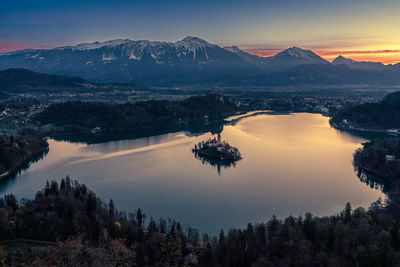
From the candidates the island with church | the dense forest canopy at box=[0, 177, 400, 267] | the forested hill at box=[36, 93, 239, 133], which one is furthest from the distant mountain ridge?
the dense forest canopy at box=[0, 177, 400, 267]

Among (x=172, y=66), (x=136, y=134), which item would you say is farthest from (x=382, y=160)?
(x=172, y=66)

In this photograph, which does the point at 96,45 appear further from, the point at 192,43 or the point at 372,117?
the point at 372,117

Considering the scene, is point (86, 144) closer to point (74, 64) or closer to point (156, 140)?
point (156, 140)

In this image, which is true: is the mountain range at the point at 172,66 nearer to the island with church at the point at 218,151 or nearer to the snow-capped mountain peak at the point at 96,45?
the snow-capped mountain peak at the point at 96,45

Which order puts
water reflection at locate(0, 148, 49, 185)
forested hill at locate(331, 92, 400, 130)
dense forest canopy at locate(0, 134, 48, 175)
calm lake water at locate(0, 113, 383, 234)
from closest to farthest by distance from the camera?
calm lake water at locate(0, 113, 383, 234)
water reflection at locate(0, 148, 49, 185)
dense forest canopy at locate(0, 134, 48, 175)
forested hill at locate(331, 92, 400, 130)

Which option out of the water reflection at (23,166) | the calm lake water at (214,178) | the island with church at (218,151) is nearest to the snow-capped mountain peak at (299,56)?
the calm lake water at (214,178)

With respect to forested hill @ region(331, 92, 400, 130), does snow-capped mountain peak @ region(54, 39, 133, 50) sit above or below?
above

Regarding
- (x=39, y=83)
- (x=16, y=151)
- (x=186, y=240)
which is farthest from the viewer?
(x=39, y=83)

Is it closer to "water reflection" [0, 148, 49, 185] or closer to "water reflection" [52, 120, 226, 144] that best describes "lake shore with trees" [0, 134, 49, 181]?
"water reflection" [0, 148, 49, 185]
